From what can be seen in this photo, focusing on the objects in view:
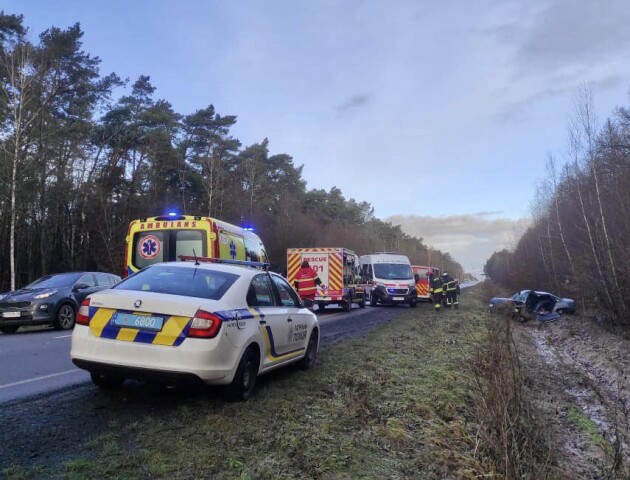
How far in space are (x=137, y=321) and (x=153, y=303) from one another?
23 cm

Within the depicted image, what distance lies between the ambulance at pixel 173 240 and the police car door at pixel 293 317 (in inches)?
163

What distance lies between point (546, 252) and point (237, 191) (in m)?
25.6

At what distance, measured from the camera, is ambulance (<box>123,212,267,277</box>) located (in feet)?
38.6

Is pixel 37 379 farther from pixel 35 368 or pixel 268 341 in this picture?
pixel 268 341

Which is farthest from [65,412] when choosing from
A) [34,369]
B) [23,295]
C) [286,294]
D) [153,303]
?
[23,295]

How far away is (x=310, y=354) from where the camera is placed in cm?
826

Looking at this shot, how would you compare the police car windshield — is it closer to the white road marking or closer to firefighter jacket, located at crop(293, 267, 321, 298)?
the white road marking

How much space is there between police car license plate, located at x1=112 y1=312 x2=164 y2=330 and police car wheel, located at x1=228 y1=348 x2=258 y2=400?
982mm

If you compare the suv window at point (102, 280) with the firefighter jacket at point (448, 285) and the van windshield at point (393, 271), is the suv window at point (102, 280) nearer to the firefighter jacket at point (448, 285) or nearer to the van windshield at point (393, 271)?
the van windshield at point (393, 271)

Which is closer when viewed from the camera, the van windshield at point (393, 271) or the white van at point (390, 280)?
the white van at point (390, 280)

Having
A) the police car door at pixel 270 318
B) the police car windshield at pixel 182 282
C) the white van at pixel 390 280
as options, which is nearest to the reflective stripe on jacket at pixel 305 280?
the white van at pixel 390 280

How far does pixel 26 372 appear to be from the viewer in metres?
7.50

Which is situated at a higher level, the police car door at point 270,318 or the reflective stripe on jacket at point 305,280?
the reflective stripe on jacket at point 305,280

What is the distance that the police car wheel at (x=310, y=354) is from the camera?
805 cm
